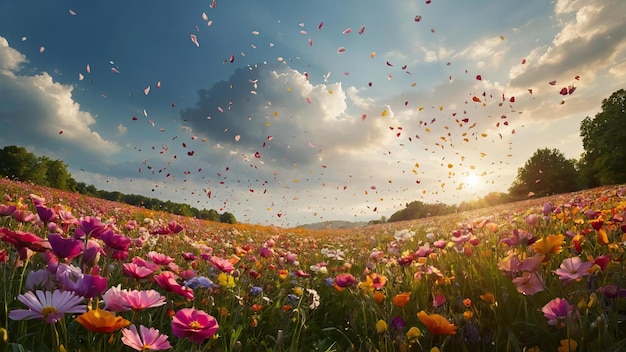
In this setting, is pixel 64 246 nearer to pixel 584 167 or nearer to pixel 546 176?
pixel 584 167

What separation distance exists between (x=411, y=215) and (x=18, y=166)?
69013 mm

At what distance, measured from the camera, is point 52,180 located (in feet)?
223

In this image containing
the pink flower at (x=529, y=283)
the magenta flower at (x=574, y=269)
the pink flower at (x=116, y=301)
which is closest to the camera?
the pink flower at (x=116, y=301)

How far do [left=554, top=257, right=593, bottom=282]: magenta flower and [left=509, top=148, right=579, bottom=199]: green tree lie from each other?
189 ft

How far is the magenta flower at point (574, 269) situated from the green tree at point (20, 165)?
75578 millimetres

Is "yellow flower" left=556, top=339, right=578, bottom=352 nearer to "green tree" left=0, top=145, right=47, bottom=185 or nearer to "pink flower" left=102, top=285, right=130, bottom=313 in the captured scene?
"pink flower" left=102, top=285, right=130, bottom=313

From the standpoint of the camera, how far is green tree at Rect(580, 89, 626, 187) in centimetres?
3612

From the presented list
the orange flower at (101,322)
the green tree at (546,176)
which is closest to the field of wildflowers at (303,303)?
the orange flower at (101,322)

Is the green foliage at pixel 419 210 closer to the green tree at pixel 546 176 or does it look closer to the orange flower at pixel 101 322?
the green tree at pixel 546 176

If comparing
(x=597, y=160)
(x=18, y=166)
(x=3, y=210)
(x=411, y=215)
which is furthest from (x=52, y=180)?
(x=597, y=160)

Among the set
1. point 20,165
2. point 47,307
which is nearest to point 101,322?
point 47,307

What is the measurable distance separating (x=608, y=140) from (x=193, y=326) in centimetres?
4844

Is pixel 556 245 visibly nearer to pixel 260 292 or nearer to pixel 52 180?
pixel 260 292

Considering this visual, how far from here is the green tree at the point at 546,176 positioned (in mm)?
52375
